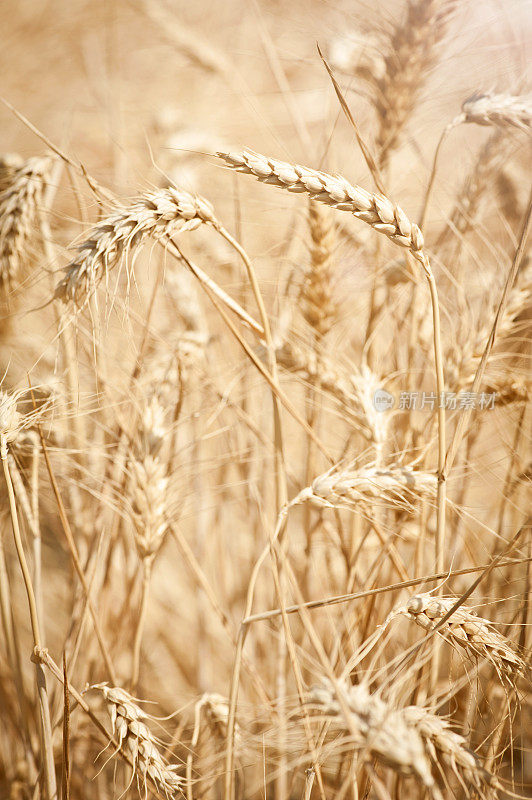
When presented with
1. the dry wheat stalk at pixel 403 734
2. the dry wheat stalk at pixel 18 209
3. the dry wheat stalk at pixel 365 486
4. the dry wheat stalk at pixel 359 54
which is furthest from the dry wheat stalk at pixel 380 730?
the dry wheat stalk at pixel 359 54

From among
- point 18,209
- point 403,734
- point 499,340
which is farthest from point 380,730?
point 18,209

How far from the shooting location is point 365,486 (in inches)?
25.6

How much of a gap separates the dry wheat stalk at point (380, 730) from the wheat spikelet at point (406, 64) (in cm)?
77

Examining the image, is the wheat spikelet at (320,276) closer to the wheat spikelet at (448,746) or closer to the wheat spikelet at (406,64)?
the wheat spikelet at (406,64)

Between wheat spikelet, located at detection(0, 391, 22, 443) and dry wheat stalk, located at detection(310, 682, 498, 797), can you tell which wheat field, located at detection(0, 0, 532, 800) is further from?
dry wheat stalk, located at detection(310, 682, 498, 797)

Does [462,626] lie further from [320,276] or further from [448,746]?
[320,276]

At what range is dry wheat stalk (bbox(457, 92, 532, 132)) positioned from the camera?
28.4 inches

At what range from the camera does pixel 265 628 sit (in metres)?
0.97

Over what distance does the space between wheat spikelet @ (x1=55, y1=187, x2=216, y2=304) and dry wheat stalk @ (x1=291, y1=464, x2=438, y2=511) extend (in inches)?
14.1

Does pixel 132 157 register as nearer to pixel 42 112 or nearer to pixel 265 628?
pixel 42 112

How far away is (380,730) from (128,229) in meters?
0.58

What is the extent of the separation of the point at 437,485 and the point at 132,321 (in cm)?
60

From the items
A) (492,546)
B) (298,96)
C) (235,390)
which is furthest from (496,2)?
(492,546)

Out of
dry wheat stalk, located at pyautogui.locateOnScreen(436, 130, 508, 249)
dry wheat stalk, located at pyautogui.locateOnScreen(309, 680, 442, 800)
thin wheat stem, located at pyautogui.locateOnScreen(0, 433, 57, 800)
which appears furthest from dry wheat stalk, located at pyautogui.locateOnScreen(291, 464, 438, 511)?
dry wheat stalk, located at pyautogui.locateOnScreen(436, 130, 508, 249)
